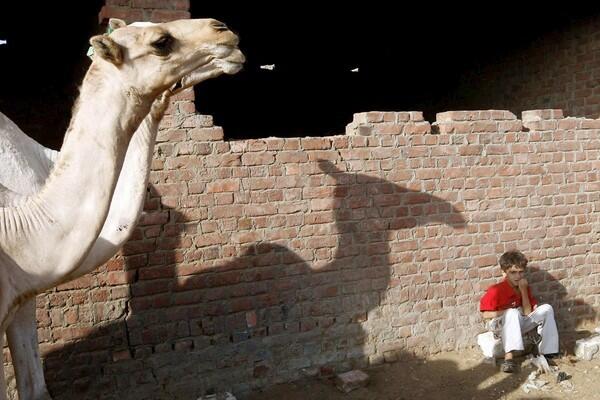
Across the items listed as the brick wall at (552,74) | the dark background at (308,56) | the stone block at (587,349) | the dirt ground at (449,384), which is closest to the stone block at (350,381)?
the dirt ground at (449,384)

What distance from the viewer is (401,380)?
4527mm

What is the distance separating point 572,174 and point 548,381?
1965mm

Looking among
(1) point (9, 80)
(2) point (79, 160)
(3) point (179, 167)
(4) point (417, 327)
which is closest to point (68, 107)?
(1) point (9, 80)

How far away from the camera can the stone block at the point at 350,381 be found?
4.32 metres

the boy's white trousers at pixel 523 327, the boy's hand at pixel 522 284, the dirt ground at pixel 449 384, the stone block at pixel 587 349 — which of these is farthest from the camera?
the stone block at pixel 587 349

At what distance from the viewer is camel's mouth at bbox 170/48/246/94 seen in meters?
2.38

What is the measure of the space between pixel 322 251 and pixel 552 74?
4.12m

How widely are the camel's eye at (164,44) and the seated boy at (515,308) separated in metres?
3.45

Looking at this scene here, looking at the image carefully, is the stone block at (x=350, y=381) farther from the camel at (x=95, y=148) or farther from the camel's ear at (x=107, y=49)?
the camel's ear at (x=107, y=49)

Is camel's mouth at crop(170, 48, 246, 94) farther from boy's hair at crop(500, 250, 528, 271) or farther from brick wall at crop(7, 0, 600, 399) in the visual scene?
boy's hair at crop(500, 250, 528, 271)

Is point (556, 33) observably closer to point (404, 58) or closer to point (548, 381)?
point (404, 58)

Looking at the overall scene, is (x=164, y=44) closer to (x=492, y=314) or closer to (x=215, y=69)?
(x=215, y=69)

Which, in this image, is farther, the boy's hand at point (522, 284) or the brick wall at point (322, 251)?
the boy's hand at point (522, 284)

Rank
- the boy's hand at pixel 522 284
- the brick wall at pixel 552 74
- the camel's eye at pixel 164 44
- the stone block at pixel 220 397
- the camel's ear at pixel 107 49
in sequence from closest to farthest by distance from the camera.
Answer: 1. the camel's ear at pixel 107 49
2. the camel's eye at pixel 164 44
3. the stone block at pixel 220 397
4. the boy's hand at pixel 522 284
5. the brick wall at pixel 552 74
